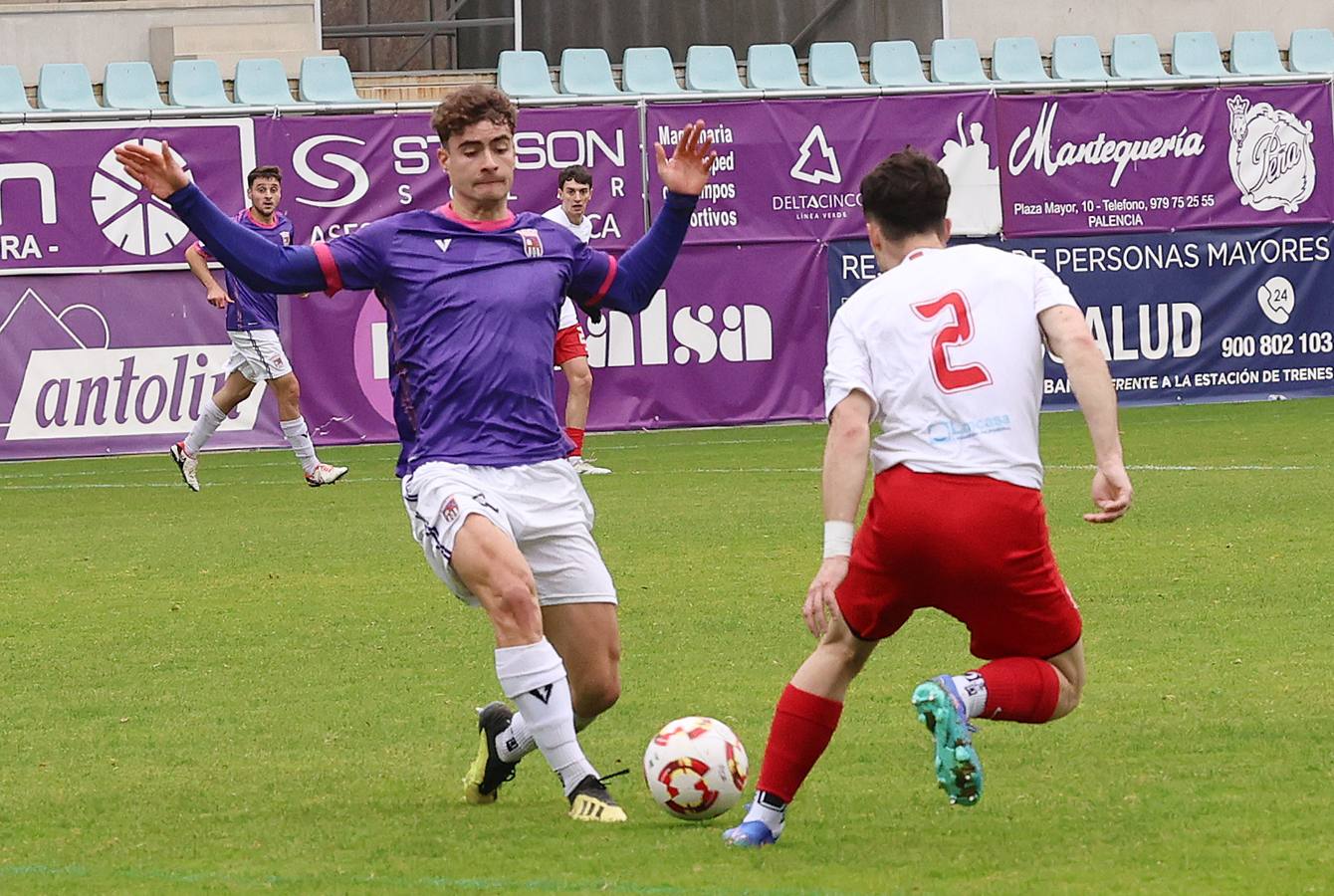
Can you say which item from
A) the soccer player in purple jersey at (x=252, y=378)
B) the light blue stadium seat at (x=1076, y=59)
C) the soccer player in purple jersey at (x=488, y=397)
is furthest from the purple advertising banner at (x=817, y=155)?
the soccer player in purple jersey at (x=488, y=397)

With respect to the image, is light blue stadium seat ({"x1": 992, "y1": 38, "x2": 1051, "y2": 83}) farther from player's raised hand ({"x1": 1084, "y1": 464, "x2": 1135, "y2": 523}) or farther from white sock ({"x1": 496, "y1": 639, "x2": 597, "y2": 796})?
player's raised hand ({"x1": 1084, "y1": 464, "x2": 1135, "y2": 523})

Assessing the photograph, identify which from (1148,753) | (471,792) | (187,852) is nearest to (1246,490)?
(1148,753)

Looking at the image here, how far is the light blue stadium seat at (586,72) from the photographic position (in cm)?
2188

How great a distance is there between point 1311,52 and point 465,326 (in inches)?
778

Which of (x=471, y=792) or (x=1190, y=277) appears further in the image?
(x=1190, y=277)

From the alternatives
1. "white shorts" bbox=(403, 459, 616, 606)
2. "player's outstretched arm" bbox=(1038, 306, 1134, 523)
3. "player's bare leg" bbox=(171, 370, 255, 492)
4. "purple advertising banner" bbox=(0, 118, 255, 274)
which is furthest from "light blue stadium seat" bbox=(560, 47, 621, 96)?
"player's outstretched arm" bbox=(1038, 306, 1134, 523)

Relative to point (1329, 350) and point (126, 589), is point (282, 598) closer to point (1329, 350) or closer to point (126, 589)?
point (126, 589)

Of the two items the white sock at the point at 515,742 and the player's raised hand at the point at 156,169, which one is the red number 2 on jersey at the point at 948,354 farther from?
the player's raised hand at the point at 156,169

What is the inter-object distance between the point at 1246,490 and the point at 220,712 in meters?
7.84

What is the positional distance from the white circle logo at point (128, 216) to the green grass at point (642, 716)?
213 inches

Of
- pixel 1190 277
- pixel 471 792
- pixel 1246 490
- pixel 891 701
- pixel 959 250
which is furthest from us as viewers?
pixel 1190 277

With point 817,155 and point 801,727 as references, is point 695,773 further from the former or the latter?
point 817,155

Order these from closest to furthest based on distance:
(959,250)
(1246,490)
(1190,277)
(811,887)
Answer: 1. (811,887)
2. (959,250)
3. (1246,490)
4. (1190,277)

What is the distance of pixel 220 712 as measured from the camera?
7.36m
